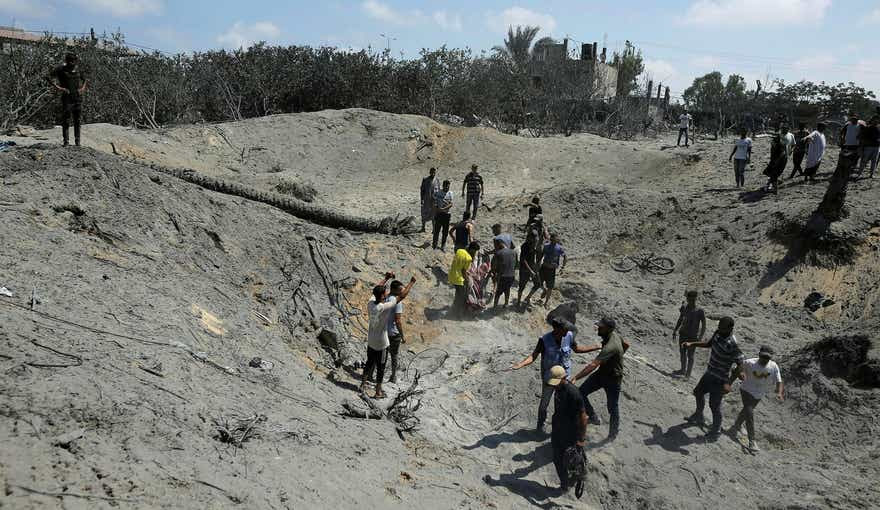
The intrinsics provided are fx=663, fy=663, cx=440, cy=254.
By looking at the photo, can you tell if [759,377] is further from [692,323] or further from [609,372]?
[692,323]

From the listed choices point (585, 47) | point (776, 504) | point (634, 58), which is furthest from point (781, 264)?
point (634, 58)

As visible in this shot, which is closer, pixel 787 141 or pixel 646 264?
pixel 646 264

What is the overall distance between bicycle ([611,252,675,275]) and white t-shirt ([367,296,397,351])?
26.1 feet

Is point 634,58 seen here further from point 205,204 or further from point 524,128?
point 205,204

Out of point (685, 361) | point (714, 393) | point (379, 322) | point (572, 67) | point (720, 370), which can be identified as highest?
point (572, 67)

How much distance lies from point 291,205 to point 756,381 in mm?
8330

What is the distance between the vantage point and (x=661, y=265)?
14234mm

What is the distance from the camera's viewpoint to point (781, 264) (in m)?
13.0

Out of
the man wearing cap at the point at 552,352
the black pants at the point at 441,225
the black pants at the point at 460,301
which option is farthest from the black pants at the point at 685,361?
the black pants at the point at 441,225

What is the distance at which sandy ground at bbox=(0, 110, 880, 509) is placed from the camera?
4848 mm

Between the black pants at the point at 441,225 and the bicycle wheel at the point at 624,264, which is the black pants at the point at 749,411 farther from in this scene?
the bicycle wheel at the point at 624,264

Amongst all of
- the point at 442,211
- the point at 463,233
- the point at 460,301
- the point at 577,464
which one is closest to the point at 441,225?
the point at 442,211

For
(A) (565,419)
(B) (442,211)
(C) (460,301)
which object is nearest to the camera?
(A) (565,419)

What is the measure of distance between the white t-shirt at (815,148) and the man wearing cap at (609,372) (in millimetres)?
10844
